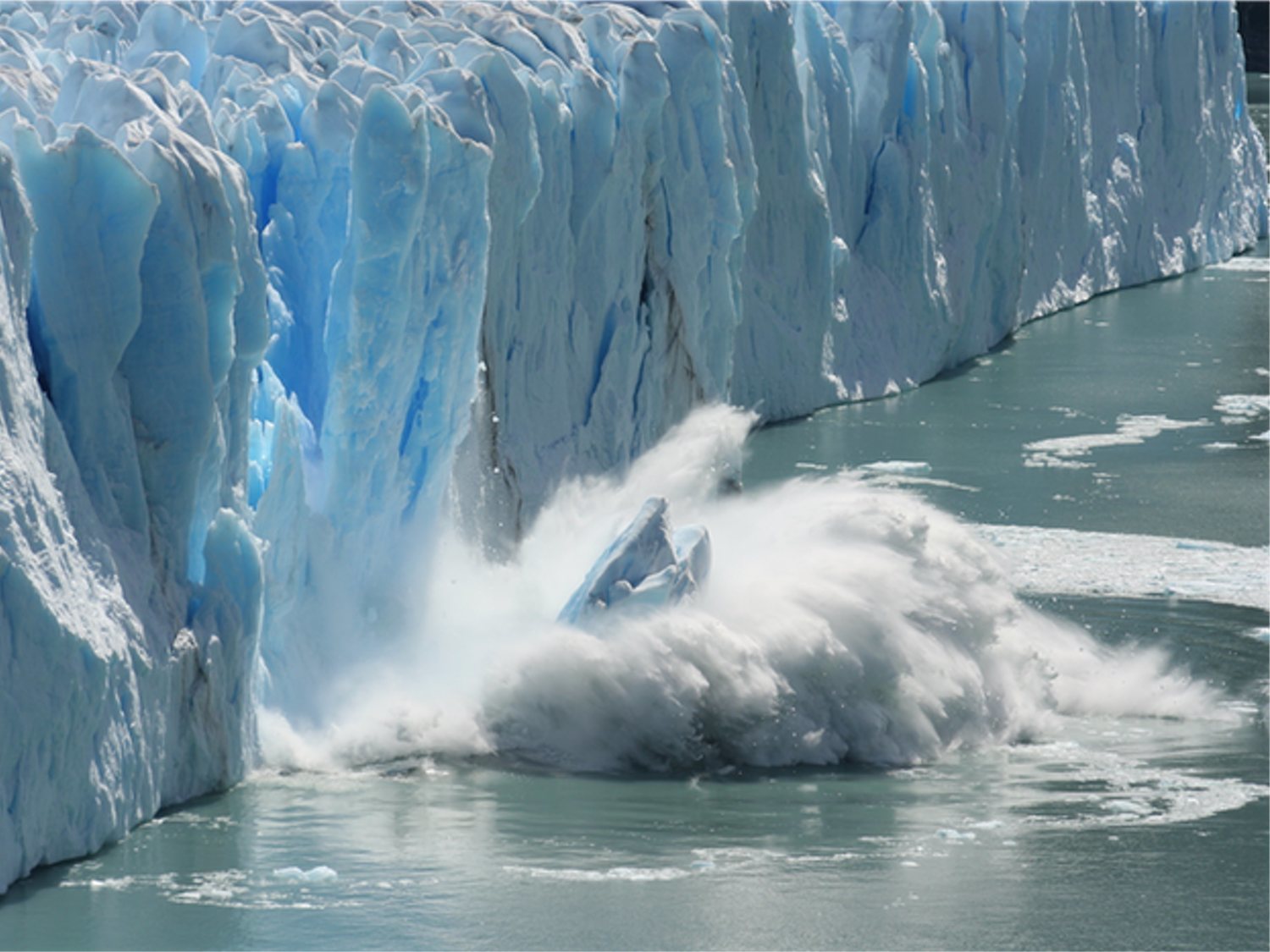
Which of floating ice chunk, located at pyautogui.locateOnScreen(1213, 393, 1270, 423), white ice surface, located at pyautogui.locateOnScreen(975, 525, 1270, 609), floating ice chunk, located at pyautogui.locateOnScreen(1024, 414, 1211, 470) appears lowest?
white ice surface, located at pyautogui.locateOnScreen(975, 525, 1270, 609)

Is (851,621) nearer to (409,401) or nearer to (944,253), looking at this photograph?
(409,401)

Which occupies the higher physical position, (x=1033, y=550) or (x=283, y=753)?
(x=1033, y=550)

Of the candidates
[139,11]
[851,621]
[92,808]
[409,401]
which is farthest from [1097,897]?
[139,11]

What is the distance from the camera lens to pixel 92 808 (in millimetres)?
7766

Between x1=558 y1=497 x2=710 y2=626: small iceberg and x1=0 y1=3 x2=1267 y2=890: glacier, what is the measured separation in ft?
2.98

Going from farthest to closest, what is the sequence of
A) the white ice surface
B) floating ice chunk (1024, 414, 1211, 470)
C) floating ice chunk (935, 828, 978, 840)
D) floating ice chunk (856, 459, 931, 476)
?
floating ice chunk (1024, 414, 1211, 470), floating ice chunk (856, 459, 931, 476), the white ice surface, floating ice chunk (935, 828, 978, 840)

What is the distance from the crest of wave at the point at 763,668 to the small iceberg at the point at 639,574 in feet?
0.24

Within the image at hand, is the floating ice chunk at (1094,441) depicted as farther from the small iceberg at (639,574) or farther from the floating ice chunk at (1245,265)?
the floating ice chunk at (1245,265)

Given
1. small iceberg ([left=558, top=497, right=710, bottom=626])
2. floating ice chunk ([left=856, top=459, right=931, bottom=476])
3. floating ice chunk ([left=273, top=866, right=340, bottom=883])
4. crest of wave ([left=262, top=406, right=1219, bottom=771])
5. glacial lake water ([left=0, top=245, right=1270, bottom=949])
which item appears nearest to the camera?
glacial lake water ([left=0, top=245, right=1270, bottom=949])

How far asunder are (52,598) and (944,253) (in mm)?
13399

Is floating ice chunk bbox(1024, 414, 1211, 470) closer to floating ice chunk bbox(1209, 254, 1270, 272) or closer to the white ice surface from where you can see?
the white ice surface

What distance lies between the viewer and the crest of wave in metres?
9.53

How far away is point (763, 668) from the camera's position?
9805mm

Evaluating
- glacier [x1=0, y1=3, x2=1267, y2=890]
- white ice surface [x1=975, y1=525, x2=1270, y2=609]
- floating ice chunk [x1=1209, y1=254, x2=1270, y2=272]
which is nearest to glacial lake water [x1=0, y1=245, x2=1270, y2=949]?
glacier [x1=0, y1=3, x2=1267, y2=890]
